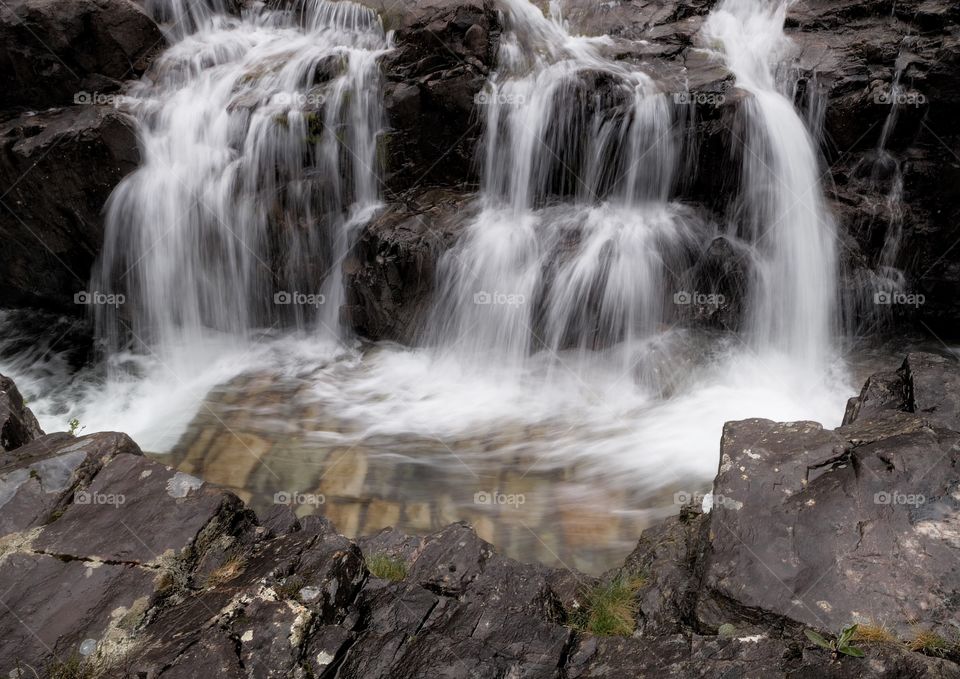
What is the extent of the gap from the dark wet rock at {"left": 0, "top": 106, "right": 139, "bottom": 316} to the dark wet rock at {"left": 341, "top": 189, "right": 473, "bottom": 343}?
12.4 ft

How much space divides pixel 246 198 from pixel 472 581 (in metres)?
7.26

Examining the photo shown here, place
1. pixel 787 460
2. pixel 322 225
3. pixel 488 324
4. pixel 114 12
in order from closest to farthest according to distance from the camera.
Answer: pixel 787 460 < pixel 488 324 < pixel 322 225 < pixel 114 12

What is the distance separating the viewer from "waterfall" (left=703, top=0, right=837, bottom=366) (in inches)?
317

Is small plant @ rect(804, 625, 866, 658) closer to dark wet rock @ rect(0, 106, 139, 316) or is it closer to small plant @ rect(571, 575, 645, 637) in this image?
small plant @ rect(571, 575, 645, 637)

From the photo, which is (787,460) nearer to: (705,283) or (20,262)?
(705,283)

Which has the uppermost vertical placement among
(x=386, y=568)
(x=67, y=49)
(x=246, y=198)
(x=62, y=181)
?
(x=67, y=49)

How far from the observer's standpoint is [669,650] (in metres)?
3.05

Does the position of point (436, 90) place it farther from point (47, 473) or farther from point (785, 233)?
point (47, 473)

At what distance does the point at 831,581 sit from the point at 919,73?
7.39 metres

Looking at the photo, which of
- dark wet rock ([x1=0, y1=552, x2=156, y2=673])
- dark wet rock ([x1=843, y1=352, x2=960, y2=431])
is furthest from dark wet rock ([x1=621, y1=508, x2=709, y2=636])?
dark wet rock ([x1=0, y1=552, x2=156, y2=673])

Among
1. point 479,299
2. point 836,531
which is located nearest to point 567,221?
point 479,299

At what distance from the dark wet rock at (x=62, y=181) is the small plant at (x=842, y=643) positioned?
9.91 meters

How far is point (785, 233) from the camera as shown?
26.8 feet

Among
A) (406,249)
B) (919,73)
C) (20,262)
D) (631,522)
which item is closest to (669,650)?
(631,522)
